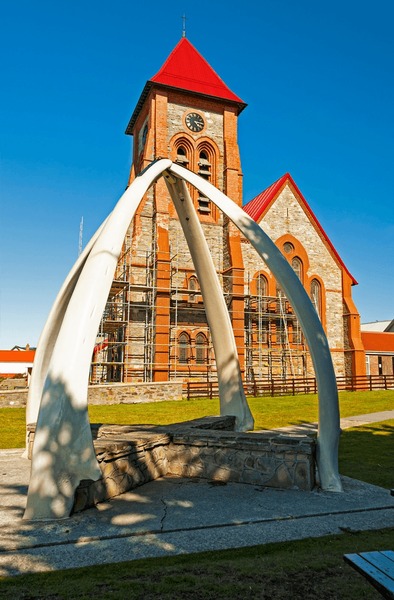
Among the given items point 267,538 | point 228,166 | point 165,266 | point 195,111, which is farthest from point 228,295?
point 267,538

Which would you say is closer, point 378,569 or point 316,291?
point 378,569

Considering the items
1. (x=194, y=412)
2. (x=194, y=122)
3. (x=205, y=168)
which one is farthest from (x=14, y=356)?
(x=194, y=412)

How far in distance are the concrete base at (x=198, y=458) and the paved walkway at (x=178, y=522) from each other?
8.1 inches

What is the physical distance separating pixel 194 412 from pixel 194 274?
14327 mm

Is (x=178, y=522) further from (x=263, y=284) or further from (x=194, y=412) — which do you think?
(x=263, y=284)

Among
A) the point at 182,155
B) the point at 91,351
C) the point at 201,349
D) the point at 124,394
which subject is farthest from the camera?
the point at 182,155

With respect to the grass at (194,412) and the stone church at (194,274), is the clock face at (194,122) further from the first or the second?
the grass at (194,412)

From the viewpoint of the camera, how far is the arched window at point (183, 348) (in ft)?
93.3

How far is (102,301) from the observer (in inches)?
263

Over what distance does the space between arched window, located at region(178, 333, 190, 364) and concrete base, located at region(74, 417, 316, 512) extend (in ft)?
64.8

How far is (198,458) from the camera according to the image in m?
7.99

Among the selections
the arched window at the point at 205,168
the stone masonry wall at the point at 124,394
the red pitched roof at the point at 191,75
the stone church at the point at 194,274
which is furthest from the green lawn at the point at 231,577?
the red pitched roof at the point at 191,75

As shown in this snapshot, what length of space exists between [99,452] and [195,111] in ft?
99.7

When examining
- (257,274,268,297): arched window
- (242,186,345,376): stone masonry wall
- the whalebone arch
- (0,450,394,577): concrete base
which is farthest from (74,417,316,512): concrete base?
(242,186,345,376): stone masonry wall
